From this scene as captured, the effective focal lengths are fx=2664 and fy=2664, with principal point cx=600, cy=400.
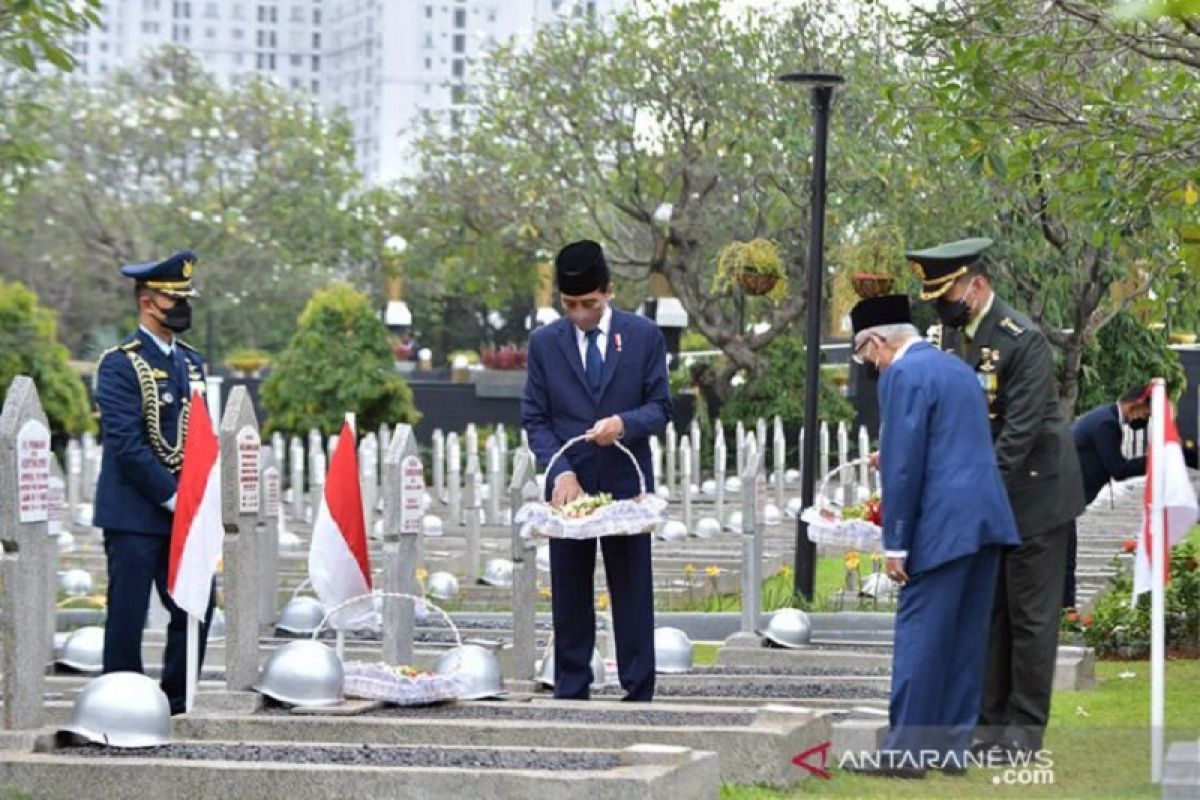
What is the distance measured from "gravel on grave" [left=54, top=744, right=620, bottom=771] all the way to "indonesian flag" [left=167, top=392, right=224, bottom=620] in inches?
59.6

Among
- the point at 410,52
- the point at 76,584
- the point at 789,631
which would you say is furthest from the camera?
the point at 410,52

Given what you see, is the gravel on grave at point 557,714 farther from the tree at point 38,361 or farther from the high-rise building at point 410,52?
the high-rise building at point 410,52

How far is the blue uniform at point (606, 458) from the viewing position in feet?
38.6

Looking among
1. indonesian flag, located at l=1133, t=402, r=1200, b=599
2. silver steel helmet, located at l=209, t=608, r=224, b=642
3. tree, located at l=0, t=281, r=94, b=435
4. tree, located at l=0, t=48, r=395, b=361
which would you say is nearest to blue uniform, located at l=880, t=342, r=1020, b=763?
indonesian flag, located at l=1133, t=402, r=1200, b=599

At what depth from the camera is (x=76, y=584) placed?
21.2 m

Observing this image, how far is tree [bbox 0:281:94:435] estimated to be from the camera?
39.1 meters

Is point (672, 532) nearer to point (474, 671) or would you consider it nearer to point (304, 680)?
point (474, 671)

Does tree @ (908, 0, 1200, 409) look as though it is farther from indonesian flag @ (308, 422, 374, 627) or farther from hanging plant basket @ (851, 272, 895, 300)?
hanging plant basket @ (851, 272, 895, 300)

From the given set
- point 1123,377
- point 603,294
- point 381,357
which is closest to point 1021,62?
point 603,294

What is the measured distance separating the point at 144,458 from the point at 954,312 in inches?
147

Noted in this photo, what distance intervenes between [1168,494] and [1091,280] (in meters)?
15.0

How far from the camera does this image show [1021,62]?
13.9 metres

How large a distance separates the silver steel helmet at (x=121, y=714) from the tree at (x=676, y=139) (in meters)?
21.9

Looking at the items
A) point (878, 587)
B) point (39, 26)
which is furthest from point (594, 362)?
point (878, 587)
